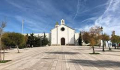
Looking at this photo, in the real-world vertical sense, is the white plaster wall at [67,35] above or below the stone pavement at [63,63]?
above

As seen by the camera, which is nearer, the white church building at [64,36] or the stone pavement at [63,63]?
the stone pavement at [63,63]

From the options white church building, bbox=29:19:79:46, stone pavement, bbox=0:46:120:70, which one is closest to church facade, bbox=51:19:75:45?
white church building, bbox=29:19:79:46

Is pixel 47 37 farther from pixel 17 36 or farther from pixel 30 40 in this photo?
pixel 17 36

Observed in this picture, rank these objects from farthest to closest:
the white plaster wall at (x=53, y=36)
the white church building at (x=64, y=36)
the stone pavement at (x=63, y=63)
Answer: the white plaster wall at (x=53, y=36) < the white church building at (x=64, y=36) < the stone pavement at (x=63, y=63)

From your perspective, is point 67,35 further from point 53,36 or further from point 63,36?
point 53,36

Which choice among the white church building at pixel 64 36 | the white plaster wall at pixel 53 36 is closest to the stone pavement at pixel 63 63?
the white church building at pixel 64 36

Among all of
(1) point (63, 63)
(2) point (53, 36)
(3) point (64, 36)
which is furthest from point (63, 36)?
(1) point (63, 63)

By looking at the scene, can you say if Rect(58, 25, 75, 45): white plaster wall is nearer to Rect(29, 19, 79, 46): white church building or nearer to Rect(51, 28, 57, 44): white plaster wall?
Rect(29, 19, 79, 46): white church building

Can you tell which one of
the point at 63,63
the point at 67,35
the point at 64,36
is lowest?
the point at 63,63

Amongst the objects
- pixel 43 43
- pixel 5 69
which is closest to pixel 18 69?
pixel 5 69

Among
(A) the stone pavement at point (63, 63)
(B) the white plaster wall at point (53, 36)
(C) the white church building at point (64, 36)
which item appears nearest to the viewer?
(A) the stone pavement at point (63, 63)

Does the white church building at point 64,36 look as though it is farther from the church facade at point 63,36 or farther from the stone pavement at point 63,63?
the stone pavement at point 63,63

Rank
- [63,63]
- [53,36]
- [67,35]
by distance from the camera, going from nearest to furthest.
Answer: [63,63]
[67,35]
[53,36]

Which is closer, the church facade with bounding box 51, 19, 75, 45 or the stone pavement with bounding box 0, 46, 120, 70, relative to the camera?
the stone pavement with bounding box 0, 46, 120, 70
